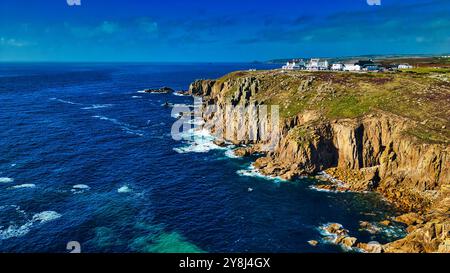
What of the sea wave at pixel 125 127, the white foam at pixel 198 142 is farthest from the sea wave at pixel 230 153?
the sea wave at pixel 125 127

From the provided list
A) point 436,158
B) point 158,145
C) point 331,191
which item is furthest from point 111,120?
point 436,158

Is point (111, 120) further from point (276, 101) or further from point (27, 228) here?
point (27, 228)

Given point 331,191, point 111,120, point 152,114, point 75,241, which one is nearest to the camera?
point 75,241

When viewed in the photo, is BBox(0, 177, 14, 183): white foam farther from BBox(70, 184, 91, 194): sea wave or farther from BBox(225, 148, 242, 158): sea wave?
BBox(225, 148, 242, 158): sea wave

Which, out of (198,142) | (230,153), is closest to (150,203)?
(230,153)

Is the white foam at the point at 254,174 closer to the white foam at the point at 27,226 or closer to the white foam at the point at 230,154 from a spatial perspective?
the white foam at the point at 230,154
